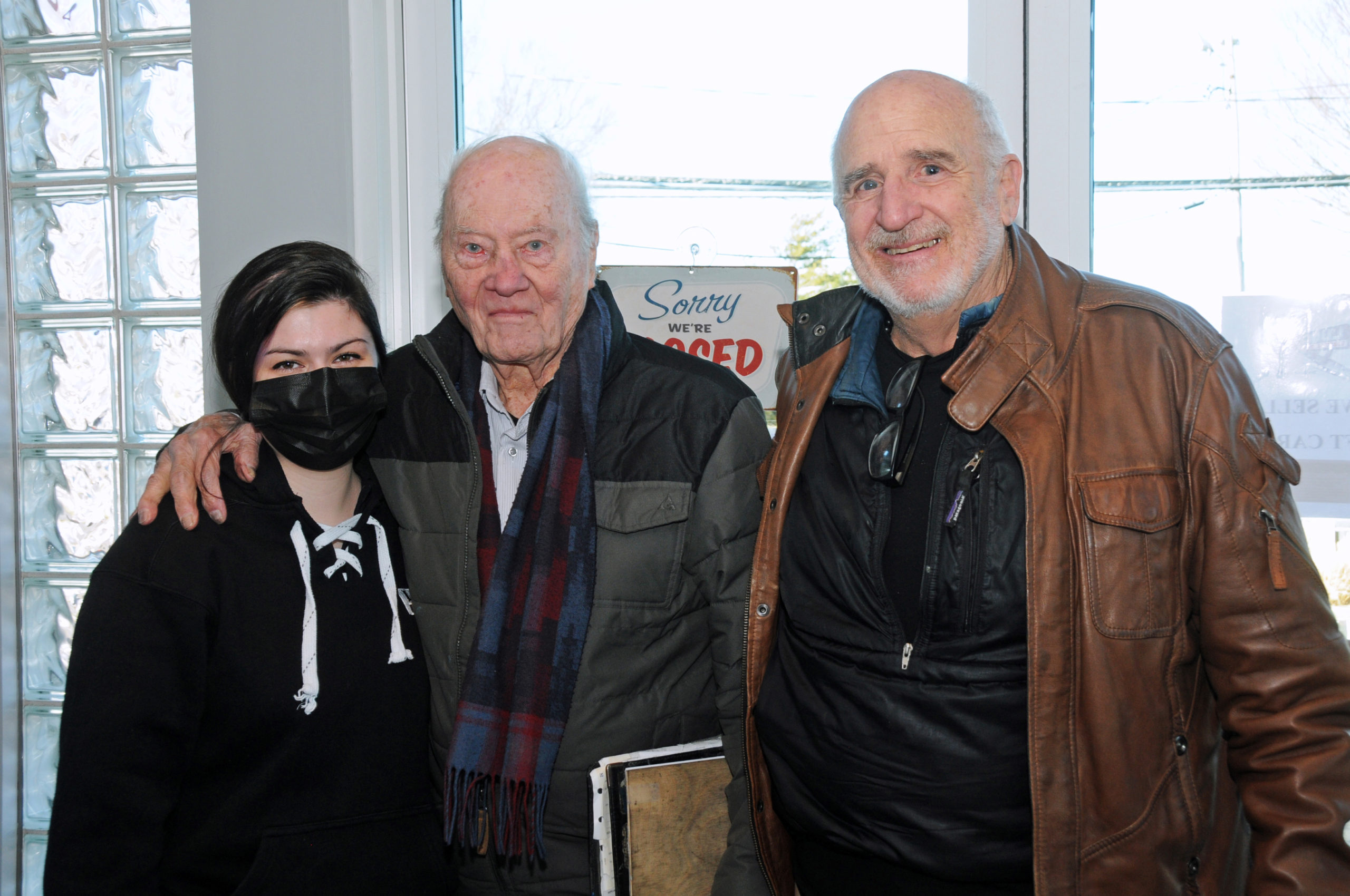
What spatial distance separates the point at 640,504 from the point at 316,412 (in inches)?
22.1

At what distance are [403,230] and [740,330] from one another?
911 millimetres

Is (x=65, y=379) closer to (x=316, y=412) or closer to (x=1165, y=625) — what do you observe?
(x=316, y=412)

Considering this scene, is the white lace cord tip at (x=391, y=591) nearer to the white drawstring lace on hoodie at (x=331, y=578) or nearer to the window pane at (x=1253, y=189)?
the white drawstring lace on hoodie at (x=331, y=578)

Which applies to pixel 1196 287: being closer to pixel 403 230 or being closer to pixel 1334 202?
pixel 1334 202

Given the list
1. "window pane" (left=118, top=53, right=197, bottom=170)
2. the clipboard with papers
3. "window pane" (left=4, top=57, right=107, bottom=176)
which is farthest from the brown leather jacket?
"window pane" (left=4, top=57, right=107, bottom=176)

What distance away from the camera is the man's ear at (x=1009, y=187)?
4.70 feet

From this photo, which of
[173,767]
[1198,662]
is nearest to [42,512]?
[173,767]

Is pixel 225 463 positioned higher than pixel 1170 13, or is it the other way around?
pixel 1170 13

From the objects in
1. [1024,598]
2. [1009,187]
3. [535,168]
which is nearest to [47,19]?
[535,168]

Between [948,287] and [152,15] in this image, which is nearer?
[948,287]

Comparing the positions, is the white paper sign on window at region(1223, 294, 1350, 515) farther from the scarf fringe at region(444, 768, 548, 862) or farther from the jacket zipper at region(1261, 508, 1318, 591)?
the scarf fringe at region(444, 768, 548, 862)

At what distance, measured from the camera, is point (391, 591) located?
5.09ft

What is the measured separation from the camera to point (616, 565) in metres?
1.55

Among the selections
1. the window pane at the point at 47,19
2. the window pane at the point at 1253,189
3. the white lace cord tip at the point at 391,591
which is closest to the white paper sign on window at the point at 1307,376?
the window pane at the point at 1253,189
